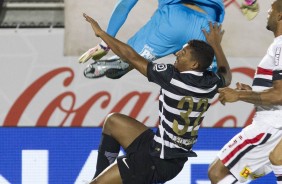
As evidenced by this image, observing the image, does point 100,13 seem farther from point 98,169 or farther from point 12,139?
point 98,169

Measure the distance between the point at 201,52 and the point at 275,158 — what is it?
853 millimetres

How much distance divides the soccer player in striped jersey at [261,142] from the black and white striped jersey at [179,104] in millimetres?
314

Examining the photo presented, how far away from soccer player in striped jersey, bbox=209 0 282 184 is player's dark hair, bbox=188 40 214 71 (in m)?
0.39

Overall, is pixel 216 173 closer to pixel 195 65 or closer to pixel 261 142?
pixel 261 142

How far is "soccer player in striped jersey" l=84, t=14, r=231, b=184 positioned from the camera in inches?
217

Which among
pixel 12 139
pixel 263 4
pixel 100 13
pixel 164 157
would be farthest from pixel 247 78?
pixel 164 157

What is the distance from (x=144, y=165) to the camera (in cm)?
573

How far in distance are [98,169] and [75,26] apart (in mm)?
2136

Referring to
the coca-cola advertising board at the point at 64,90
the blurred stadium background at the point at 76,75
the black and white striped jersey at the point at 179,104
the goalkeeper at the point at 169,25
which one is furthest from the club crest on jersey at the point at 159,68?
the coca-cola advertising board at the point at 64,90

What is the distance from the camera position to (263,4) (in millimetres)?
7898

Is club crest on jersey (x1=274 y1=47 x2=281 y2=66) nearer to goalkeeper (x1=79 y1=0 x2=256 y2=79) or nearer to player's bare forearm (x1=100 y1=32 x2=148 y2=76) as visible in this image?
goalkeeper (x1=79 y1=0 x2=256 y2=79)

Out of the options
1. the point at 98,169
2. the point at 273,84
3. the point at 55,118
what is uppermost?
the point at 273,84

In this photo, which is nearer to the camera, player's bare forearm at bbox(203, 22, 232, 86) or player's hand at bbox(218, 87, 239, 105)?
player's hand at bbox(218, 87, 239, 105)

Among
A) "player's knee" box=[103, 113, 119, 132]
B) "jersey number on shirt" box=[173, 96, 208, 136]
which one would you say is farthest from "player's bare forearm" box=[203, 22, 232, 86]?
"player's knee" box=[103, 113, 119, 132]
